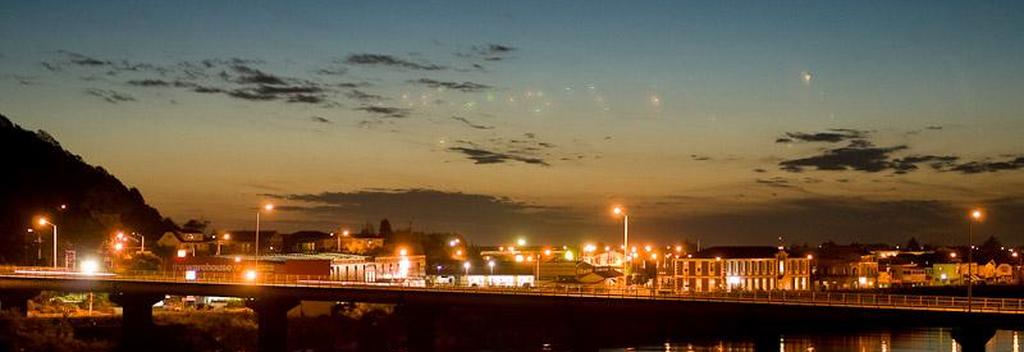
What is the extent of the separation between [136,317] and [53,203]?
68.4 metres

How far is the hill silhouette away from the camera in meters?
137

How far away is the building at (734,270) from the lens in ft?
504

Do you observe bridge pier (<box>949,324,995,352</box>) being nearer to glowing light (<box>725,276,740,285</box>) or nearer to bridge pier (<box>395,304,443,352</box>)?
bridge pier (<box>395,304,443,352</box>)

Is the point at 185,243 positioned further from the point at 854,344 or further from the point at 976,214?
the point at 976,214

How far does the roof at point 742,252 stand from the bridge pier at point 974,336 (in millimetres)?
84789

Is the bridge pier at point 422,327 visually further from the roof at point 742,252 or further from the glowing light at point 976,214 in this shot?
the roof at point 742,252

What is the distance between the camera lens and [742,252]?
512ft

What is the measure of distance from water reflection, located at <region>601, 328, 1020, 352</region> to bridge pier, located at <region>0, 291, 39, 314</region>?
5419cm

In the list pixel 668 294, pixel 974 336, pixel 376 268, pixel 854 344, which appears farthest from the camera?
pixel 376 268

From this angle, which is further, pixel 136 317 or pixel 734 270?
pixel 734 270

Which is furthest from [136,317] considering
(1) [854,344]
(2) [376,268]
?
(1) [854,344]

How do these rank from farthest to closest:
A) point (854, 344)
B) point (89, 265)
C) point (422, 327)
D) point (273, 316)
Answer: point (89, 265) < point (854, 344) < point (273, 316) < point (422, 327)

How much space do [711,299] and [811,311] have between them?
6.81 metres

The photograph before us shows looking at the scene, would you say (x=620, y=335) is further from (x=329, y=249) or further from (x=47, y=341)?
(x=329, y=249)
